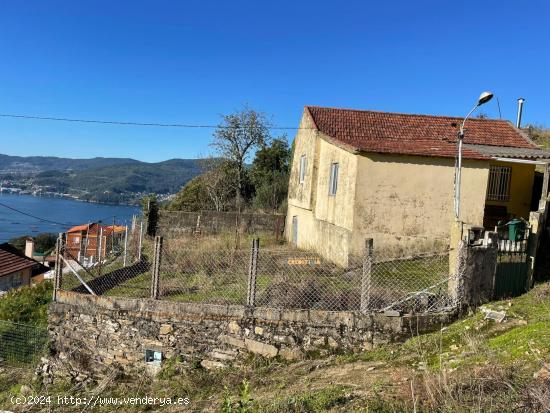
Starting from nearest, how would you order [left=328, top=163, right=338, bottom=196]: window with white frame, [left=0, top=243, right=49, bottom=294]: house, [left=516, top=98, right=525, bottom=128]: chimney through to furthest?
1. [left=328, top=163, right=338, bottom=196]: window with white frame
2. [left=516, top=98, right=525, bottom=128]: chimney
3. [left=0, top=243, right=49, bottom=294]: house

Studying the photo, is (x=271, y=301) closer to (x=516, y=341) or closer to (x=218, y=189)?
(x=516, y=341)

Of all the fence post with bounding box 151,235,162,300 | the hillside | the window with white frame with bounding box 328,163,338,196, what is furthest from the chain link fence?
the hillside

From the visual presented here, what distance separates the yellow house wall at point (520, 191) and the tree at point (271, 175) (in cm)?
1354

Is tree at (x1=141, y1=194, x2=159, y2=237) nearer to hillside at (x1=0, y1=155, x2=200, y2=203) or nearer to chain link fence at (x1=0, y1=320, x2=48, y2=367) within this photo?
chain link fence at (x1=0, y1=320, x2=48, y2=367)

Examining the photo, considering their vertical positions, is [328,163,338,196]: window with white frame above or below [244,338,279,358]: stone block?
above

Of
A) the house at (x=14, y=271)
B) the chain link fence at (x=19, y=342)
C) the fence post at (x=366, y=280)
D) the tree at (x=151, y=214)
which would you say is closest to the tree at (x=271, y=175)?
the tree at (x=151, y=214)

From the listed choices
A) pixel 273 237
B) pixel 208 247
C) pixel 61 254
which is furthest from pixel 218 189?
pixel 61 254

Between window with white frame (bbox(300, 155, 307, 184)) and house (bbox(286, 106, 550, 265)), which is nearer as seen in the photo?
house (bbox(286, 106, 550, 265))

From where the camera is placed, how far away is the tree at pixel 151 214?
2139 cm

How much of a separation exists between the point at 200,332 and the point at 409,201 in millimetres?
7970

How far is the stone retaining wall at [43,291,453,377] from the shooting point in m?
7.55

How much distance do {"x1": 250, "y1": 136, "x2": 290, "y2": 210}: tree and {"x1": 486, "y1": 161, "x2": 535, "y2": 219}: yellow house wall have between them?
13543 millimetres

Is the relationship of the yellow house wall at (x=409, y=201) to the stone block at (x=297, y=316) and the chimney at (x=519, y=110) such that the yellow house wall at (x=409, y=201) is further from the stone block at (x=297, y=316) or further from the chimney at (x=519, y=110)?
the chimney at (x=519, y=110)

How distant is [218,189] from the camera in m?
29.7
